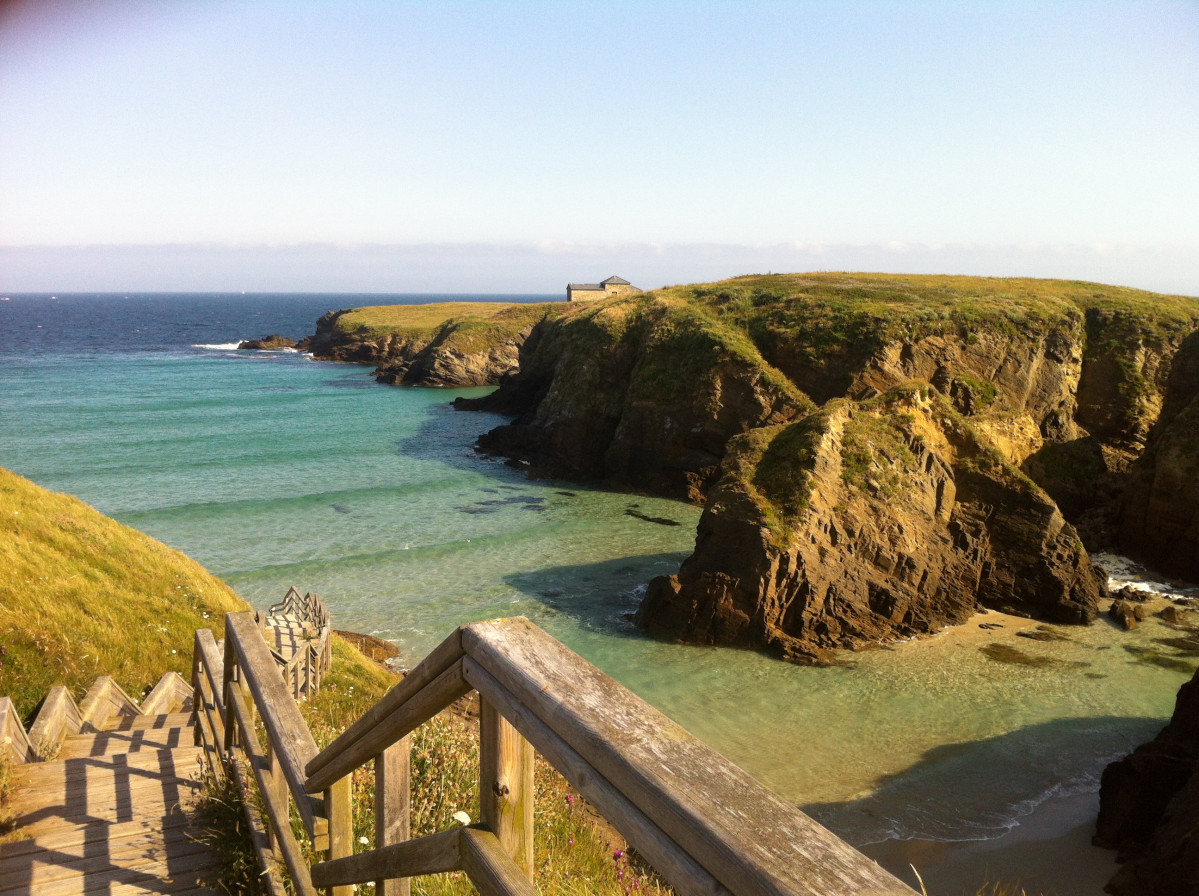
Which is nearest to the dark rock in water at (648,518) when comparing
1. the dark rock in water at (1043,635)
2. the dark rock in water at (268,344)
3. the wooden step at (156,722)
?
the dark rock in water at (1043,635)

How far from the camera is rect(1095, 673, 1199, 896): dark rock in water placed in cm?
1062

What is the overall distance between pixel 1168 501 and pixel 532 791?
3320 centimetres

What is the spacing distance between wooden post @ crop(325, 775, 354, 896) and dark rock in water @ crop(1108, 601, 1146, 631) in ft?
83.1

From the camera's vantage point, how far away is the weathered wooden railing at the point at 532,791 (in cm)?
149

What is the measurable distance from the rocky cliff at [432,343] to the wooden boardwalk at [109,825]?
73.1 m

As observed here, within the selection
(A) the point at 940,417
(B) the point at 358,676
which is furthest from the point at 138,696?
(A) the point at 940,417

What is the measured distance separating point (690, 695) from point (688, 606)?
3310 mm

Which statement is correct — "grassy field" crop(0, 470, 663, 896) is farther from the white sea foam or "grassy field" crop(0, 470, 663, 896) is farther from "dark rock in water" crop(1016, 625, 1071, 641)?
the white sea foam

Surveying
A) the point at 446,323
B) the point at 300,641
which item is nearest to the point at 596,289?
the point at 446,323

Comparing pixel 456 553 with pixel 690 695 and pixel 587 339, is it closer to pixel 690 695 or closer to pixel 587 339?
pixel 690 695

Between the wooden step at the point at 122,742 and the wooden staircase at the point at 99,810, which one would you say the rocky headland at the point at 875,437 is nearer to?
the wooden step at the point at 122,742

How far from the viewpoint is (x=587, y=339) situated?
49625 mm

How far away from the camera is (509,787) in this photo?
7.40 ft

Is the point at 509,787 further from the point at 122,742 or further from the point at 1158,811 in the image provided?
the point at 1158,811
